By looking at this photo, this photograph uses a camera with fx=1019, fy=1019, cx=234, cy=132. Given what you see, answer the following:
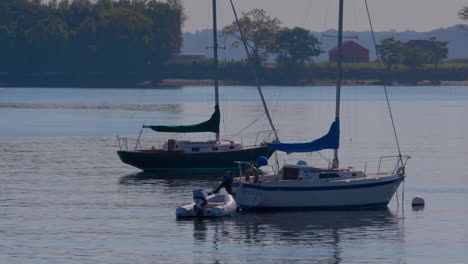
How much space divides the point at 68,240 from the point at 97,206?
37.0ft

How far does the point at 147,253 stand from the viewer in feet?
148

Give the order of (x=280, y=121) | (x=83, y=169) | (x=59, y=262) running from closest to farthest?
(x=59, y=262) < (x=83, y=169) < (x=280, y=121)

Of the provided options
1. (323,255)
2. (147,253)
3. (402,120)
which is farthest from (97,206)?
(402,120)

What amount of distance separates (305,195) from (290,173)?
1.44m

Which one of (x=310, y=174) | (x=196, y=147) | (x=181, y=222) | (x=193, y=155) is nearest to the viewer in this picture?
(x=181, y=222)

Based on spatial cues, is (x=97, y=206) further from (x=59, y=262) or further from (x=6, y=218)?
(x=59, y=262)

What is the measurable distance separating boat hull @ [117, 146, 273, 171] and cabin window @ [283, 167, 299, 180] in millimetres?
18424

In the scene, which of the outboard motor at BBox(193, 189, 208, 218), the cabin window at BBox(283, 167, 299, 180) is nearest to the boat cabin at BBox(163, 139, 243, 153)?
the cabin window at BBox(283, 167, 299, 180)

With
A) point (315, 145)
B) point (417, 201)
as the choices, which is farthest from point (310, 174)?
point (417, 201)

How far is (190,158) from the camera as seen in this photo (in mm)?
73688

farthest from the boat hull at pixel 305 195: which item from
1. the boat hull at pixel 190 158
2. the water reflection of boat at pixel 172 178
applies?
the boat hull at pixel 190 158

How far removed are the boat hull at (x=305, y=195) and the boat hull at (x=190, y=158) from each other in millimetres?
17919

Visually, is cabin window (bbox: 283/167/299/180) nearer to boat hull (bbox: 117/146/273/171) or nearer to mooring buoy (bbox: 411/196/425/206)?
mooring buoy (bbox: 411/196/425/206)

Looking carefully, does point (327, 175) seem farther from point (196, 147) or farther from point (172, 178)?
point (196, 147)
